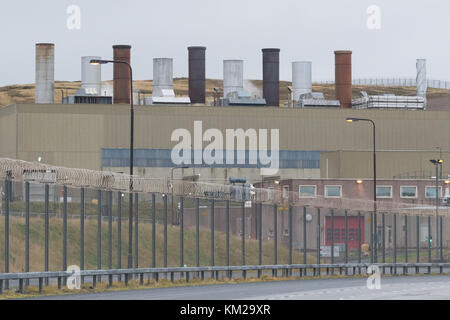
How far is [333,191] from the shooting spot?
383ft

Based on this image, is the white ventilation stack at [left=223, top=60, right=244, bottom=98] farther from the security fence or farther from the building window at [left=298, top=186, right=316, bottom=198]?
the building window at [left=298, top=186, right=316, bottom=198]

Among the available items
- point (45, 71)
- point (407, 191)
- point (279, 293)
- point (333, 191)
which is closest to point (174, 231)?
point (333, 191)

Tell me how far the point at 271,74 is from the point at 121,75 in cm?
1972

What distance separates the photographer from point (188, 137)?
136000 millimetres

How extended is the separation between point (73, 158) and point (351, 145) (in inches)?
1327

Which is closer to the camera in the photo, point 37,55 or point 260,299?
point 260,299

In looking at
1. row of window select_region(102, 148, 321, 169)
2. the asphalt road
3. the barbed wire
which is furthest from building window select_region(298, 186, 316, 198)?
the asphalt road

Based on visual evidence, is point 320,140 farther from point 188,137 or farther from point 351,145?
point 188,137

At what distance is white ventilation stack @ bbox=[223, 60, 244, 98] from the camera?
150875 mm

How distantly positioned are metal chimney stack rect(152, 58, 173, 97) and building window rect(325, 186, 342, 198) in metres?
37.9

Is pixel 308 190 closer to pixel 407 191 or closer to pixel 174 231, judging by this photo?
pixel 407 191
